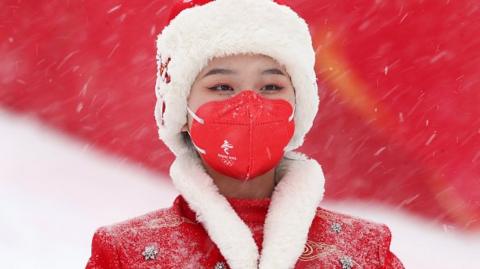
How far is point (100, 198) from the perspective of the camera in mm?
2986

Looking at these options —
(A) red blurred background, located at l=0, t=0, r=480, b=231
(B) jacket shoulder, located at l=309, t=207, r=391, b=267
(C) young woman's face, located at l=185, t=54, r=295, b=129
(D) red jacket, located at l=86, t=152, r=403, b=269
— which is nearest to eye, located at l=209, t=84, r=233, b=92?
(C) young woman's face, located at l=185, t=54, r=295, b=129

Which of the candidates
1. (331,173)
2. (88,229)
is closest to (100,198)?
(88,229)

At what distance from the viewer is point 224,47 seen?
4.87 feet

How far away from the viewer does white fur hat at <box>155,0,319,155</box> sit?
1506 millimetres

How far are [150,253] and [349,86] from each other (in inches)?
69.8

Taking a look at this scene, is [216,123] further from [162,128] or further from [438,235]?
[438,235]

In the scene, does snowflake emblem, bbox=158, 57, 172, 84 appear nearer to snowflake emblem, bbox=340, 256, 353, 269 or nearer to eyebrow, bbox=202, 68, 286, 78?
eyebrow, bbox=202, 68, 286, 78

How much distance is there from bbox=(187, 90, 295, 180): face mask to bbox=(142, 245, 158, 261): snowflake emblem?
21 centimetres

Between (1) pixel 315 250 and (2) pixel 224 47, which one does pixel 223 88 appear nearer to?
(2) pixel 224 47

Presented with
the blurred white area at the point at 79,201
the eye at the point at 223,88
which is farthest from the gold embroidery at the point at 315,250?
the blurred white area at the point at 79,201

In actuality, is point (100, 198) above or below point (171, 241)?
below

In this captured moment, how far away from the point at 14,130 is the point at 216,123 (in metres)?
1.78

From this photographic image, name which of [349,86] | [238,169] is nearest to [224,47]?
[238,169]

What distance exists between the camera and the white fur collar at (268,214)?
1390 mm
